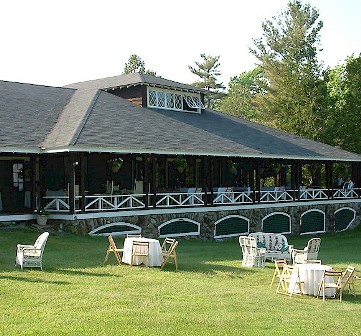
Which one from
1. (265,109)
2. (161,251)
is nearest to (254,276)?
(161,251)

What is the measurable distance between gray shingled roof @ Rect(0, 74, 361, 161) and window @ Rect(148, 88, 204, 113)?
0.45 meters

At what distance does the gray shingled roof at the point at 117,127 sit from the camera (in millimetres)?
21766

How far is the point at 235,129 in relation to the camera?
3091 centimetres

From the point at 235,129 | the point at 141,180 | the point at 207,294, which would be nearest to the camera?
the point at 207,294

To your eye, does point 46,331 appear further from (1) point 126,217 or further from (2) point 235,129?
(2) point 235,129

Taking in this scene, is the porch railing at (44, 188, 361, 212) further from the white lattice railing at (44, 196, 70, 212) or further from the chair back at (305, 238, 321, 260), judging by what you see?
the chair back at (305, 238, 321, 260)

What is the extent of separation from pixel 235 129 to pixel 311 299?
60.3 ft

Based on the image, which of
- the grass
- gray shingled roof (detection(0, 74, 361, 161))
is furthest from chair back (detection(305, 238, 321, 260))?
gray shingled roof (detection(0, 74, 361, 161))

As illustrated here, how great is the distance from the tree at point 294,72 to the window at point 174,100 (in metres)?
14.5

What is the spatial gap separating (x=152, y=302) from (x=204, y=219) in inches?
564

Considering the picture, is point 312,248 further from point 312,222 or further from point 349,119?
point 349,119

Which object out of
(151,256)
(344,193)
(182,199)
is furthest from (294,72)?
(151,256)

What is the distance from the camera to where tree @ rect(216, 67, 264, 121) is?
261 feet

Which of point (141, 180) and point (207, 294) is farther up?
point (141, 180)
